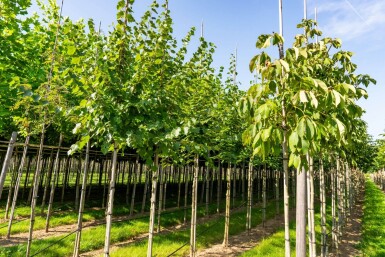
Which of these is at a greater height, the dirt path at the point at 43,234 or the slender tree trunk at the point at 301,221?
the slender tree trunk at the point at 301,221

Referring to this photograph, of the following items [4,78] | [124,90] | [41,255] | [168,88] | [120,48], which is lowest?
[41,255]

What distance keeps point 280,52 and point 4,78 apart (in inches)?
309

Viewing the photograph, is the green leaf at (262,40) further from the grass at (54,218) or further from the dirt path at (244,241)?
the grass at (54,218)

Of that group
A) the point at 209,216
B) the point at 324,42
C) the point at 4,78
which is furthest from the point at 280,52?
the point at 209,216

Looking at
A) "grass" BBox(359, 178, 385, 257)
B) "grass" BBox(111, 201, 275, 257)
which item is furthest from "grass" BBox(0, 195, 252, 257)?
"grass" BBox(359, 178, 385, 257)

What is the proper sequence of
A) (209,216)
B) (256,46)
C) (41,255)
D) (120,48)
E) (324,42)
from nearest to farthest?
1. (256,46)
2. (120,48)
3. (324,42)
4. (41,255)
5. (209,216)

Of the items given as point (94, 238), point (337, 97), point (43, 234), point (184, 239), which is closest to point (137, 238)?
point (94, 238)

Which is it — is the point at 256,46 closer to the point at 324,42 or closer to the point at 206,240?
the point at 324,42

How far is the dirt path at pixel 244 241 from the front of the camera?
9.48 meters

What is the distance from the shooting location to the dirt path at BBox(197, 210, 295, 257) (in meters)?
9.48

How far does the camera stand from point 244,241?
10.9 metres

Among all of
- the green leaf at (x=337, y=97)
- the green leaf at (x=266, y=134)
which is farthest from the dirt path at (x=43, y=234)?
the green leaf at (x=337, y=97)

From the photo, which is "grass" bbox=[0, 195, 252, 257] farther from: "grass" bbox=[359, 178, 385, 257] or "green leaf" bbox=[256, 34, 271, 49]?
"green leaf" bbox=[256, 34, 271, 49]

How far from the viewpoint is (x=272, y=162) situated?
51.8 ft
